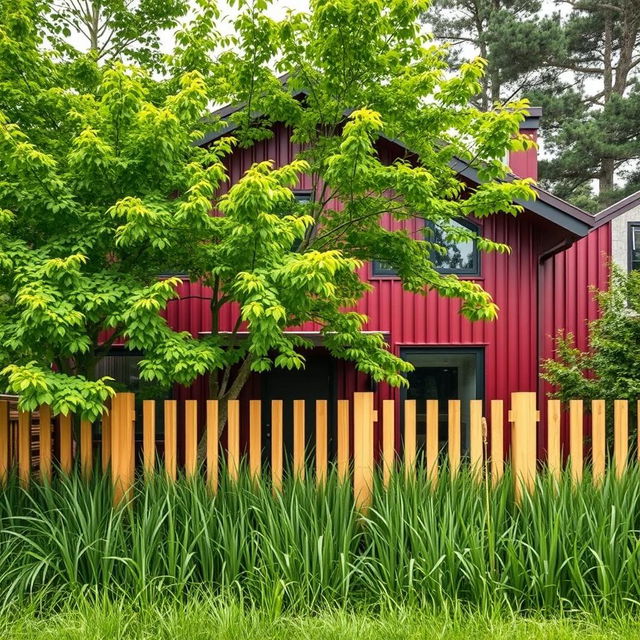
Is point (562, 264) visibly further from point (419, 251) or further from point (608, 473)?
point (608, 473)

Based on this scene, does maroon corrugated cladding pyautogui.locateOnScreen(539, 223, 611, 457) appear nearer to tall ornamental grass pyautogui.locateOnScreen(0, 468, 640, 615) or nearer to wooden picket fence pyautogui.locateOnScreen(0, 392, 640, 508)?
wooden picket fence pyautogui.locateOnScreen(0, 392, 640, 508)

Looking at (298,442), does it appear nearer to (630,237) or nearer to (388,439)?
(388,439)

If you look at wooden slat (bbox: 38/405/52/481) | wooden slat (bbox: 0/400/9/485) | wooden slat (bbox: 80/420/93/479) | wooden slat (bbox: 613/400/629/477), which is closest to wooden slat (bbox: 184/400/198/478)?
wooden slat (bbox: 80/420/93/479)

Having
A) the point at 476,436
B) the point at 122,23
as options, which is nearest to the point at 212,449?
the point at 476,436

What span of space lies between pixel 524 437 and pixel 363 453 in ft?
3.89

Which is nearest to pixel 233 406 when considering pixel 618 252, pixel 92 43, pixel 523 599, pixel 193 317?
pixel 523 599

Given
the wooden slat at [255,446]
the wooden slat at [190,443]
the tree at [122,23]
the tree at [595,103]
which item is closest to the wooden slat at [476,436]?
the wooden slat at [255,446]

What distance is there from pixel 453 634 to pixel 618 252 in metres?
7.98

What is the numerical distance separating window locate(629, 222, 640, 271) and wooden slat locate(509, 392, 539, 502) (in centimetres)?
646

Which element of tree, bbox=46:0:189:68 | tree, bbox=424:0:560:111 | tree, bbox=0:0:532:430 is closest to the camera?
tree, bbox=0:0:532:430

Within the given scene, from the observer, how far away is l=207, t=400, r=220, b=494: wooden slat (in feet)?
13.8

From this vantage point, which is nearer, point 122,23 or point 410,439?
point 410,439

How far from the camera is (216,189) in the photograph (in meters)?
5.20

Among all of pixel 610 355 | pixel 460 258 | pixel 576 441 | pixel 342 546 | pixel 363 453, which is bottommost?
pixel 342 546
